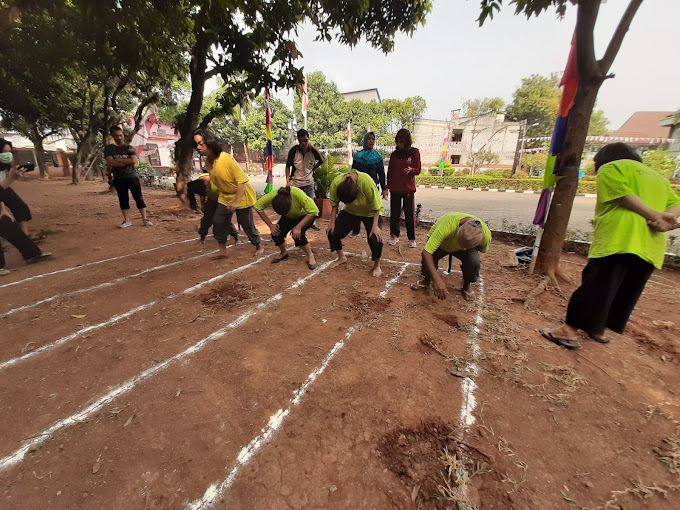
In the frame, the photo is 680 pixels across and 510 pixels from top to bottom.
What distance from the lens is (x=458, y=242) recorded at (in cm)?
307

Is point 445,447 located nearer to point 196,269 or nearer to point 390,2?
point 196,269

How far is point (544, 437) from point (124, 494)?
228 cm

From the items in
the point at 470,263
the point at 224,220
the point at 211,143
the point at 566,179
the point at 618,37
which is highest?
the point at 618,37

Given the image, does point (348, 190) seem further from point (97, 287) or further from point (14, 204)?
point (14, 204)

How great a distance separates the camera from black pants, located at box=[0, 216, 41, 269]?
13.3ft

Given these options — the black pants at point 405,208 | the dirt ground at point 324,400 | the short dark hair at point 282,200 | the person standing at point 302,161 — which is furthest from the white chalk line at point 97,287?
the black pants at point 405,208

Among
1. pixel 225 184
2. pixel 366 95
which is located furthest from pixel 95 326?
pixel 366 95

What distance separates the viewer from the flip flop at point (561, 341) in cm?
259

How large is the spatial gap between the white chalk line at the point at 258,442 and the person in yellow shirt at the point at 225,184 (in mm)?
2730

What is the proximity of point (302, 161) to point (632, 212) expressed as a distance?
4.64 meters

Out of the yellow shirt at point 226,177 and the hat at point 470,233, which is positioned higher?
the yellow shirt at point 226,177

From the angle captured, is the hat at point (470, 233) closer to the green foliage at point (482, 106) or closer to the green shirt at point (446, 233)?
the green shirt at point (446, 233)

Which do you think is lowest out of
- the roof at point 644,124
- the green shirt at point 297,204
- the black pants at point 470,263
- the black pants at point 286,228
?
the black pants at point 470,263

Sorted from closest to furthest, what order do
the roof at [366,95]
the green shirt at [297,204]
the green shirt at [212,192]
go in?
1. the green shirt at [297,204]
2. the green shirt at [212,192]
3. the roof at [366,95]
